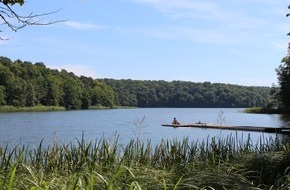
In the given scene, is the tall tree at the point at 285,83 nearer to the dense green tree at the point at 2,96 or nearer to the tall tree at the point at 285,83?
the tall tree at the point at 285,83

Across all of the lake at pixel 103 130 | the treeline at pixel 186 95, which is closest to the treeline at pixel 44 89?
the treeline at pixel 186 95

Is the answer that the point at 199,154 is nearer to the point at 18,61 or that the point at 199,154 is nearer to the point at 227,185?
the point at 227,185

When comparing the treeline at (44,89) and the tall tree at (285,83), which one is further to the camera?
the treeline at (44,89)

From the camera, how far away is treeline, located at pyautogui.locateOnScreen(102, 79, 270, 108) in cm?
15988

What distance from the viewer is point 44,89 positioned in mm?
107938

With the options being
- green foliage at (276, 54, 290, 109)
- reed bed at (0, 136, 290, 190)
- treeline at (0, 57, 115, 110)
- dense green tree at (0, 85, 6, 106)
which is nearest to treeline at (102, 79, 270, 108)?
treeline at (0, 57, 115, 110)

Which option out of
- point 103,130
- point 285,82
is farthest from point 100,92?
point 103,130

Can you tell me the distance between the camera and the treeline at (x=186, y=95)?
525ft

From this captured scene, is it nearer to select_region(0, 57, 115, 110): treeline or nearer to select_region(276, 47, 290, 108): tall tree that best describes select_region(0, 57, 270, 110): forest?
select_region(0, 57, 115, 110): treeline

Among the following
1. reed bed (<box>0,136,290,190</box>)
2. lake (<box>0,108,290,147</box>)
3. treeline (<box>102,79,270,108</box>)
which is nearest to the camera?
reed bed (<box>0,136,290,190</box>)

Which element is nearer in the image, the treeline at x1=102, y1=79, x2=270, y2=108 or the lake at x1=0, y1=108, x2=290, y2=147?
the lake at x1=0, y1=108, x2=290, y2=147

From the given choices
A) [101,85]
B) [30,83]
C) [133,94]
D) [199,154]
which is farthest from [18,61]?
[199,154]

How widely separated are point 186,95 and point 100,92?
3963 cm

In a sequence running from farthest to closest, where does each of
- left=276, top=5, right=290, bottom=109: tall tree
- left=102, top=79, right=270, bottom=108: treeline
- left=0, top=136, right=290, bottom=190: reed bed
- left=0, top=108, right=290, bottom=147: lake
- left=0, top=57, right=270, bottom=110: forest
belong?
left=102, top=79, right=270, bottom=108: treeline
left=0, top=57, right=270, bottom=110: forest
left=276, top=5, right=290, bottom=109: tall tree
left=0, top=108, right=290, bottom=147: lake
left=0, top=136, right=290, bottom=190: reed bed
